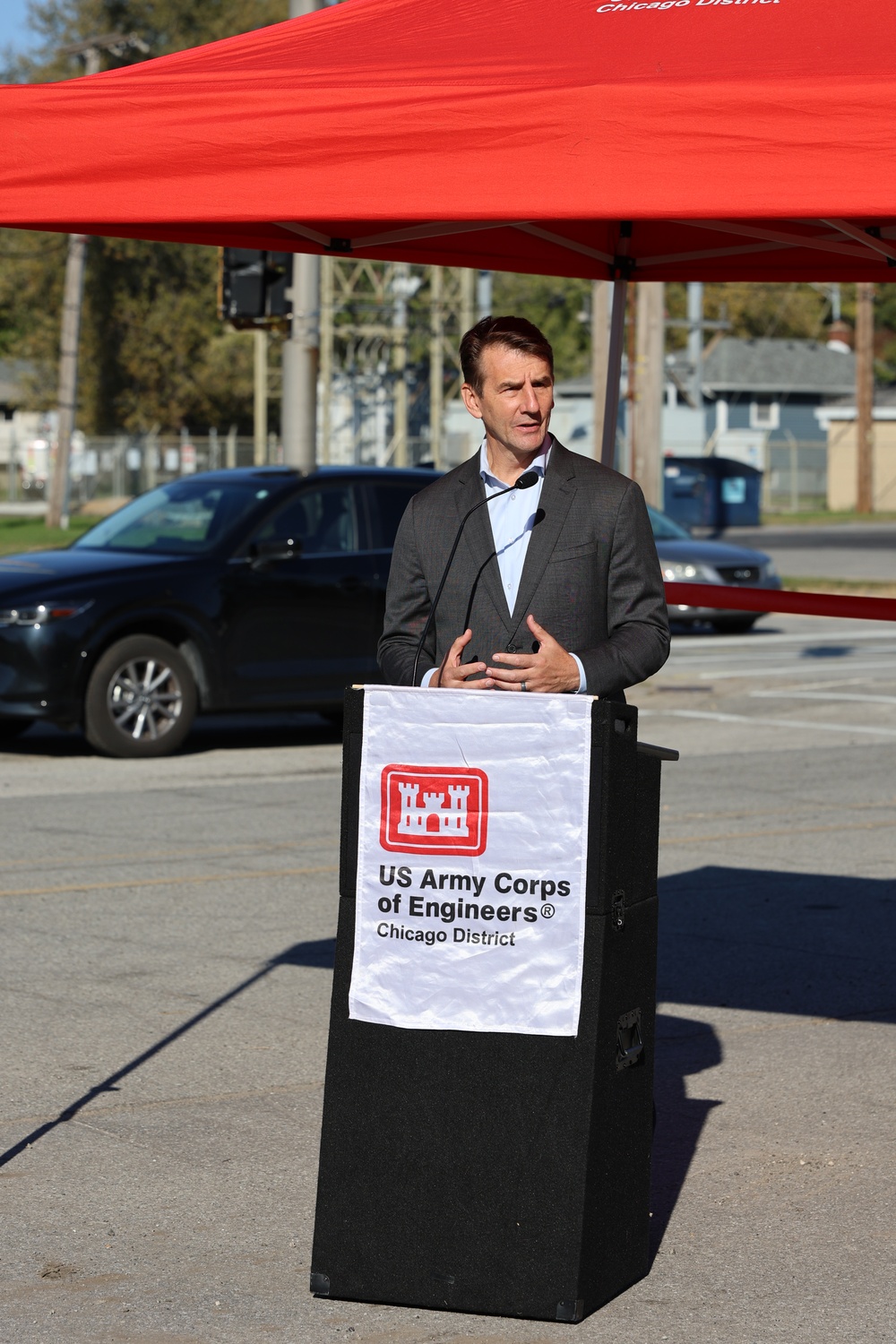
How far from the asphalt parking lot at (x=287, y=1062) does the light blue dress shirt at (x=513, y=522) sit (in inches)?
57.5

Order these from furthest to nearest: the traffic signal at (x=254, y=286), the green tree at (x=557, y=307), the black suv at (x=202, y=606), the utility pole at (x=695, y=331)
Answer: the green tree at (x=557, y=307), the utility pole at (x=695, y=331), the traffic signal at (x=254, y=286), the black suv at (x=202, y=606)

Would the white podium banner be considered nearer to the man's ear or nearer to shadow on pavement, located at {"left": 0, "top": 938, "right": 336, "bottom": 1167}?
the man's ear

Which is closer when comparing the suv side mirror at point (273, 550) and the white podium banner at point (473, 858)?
the white podium banner at point (473, 858)

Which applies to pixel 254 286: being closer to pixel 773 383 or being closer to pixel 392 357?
pixel 392 357

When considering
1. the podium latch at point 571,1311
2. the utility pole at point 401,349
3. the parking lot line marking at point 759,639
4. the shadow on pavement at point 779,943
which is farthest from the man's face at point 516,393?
the utility pole at point 401,349

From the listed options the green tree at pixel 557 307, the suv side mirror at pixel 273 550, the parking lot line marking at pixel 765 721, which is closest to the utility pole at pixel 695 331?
the green tree at pixel 557 307

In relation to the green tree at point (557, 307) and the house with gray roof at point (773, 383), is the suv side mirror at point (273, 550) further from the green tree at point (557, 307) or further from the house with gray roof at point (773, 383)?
the house with gray roof at point (773, 383)

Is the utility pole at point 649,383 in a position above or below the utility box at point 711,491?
above

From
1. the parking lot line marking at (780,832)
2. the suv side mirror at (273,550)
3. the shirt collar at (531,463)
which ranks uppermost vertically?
the shirt collar at (531,463)

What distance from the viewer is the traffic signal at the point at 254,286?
15.7m

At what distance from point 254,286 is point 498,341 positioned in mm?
11726

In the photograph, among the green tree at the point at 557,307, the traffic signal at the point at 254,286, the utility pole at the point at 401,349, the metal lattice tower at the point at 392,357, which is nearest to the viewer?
the traffic signal at the point at 254,286

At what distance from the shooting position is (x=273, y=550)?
12961mm

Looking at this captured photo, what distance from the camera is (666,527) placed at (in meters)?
23.1
